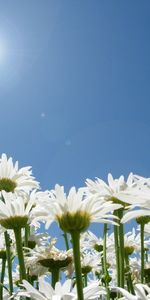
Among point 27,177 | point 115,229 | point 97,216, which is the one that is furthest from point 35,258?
point 97,216

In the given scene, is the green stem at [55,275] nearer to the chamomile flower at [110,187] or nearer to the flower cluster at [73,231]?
the flower cluster at [73,231]

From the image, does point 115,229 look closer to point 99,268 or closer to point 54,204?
point 54,204

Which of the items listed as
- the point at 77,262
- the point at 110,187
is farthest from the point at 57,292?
the point at 110,187

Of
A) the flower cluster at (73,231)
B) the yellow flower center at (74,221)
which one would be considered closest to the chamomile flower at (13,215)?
the flower cluster at (73,231)

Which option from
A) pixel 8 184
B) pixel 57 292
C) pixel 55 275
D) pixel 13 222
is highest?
pixel 8 184

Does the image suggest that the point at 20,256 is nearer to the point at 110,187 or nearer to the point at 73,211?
the point at 73,211

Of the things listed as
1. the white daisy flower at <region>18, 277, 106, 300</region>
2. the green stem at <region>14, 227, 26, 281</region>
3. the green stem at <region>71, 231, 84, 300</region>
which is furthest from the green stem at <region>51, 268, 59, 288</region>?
the green stem at <region>71, 231, 84, 300</region>

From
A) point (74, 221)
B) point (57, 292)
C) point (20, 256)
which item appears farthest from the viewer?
point (20, 256)
